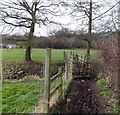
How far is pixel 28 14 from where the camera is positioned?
280 inches

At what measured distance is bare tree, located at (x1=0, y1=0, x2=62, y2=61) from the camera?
654 cm

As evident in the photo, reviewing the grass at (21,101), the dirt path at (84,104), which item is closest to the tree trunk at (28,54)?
the grass at (21,101)

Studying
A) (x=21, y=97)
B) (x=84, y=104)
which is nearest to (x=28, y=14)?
(x=21, y=97)

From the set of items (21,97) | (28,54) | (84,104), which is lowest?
(84,104)

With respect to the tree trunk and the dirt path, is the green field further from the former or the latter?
the tree trunk

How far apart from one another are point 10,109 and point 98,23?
19.6ft

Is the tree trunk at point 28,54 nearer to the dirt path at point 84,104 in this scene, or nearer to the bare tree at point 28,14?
the bare tree at point 28,14

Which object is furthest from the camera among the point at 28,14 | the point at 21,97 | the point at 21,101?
the point at 28,14

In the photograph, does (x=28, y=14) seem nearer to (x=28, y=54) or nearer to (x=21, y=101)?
(x=28, y=54)

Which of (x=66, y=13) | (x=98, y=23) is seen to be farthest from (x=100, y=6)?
(x=66, y=13)

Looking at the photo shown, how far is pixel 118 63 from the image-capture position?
2670mm

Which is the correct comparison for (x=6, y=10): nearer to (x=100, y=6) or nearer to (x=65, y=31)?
(x=65, y=31)

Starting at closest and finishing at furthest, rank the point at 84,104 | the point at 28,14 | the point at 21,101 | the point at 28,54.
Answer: the point at 21,101
the point at 84,104
the point at 28,14
the point at 28,54

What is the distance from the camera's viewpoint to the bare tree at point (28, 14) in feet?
21.4
